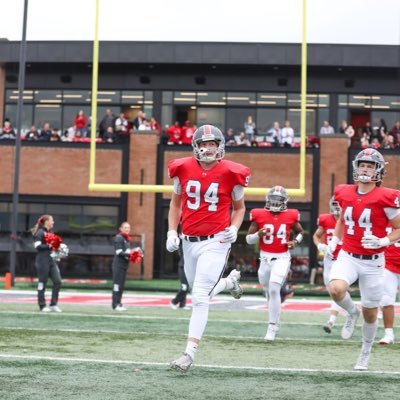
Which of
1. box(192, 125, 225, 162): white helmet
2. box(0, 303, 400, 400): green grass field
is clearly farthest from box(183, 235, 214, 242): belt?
box(0, 303, 400, 400): green grass field

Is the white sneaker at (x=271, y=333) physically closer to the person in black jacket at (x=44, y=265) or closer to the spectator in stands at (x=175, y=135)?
the person in black jacket at (x=44, y=265)

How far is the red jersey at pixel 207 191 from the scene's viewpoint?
325 inches

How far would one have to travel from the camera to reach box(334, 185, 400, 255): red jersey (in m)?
8.15

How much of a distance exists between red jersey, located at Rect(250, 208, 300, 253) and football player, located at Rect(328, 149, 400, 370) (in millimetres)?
3534

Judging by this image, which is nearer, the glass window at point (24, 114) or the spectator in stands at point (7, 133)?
the spectator in stands at point (7, 133)

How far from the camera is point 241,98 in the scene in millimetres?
33875

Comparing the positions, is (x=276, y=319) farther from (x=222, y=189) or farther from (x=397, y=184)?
(x=397, y=184)

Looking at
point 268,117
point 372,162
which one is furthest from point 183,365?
point 268,117

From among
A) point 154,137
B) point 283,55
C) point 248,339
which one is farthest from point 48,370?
point 283,55

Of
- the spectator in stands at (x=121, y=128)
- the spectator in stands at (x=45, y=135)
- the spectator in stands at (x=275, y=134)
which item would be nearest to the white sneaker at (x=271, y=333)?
the spectator in stands at (x=275, y=134)

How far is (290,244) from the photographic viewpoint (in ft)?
39.0

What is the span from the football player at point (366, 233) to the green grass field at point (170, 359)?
0.58 meters

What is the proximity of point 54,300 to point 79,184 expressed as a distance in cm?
1490

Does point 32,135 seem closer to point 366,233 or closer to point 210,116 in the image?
point 210,116
